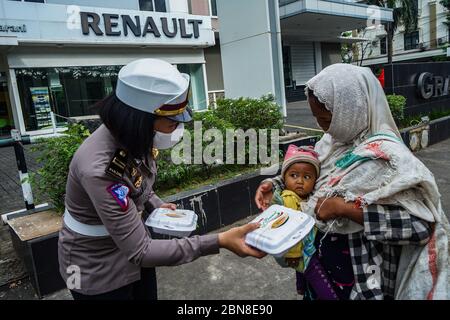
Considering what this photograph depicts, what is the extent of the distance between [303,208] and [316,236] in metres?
0.14

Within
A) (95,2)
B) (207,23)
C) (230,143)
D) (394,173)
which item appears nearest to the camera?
(394,173)

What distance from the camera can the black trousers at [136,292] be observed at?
4.89 feet

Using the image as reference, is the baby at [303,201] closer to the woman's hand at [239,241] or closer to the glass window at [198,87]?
the woman's hand at [239,241]

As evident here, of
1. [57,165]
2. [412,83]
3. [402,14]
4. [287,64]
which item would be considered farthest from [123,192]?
[402,14]

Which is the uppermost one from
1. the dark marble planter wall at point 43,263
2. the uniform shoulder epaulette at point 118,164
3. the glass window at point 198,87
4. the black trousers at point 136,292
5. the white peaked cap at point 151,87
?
the glass window at point 198,87

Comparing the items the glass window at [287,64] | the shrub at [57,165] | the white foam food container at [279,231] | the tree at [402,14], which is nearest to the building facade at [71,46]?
the shrub at [57,165]

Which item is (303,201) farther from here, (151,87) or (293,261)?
(151,87)

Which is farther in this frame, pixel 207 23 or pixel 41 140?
pixel 207 23

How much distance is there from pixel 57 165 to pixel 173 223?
197cm

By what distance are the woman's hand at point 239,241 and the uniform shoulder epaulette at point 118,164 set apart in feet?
1.47

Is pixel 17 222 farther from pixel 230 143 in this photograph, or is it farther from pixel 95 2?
pixel 95 2

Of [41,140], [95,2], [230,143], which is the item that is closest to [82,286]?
[41,140]

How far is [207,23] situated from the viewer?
45.3 feet

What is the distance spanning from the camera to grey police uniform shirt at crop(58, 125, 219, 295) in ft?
4.12
